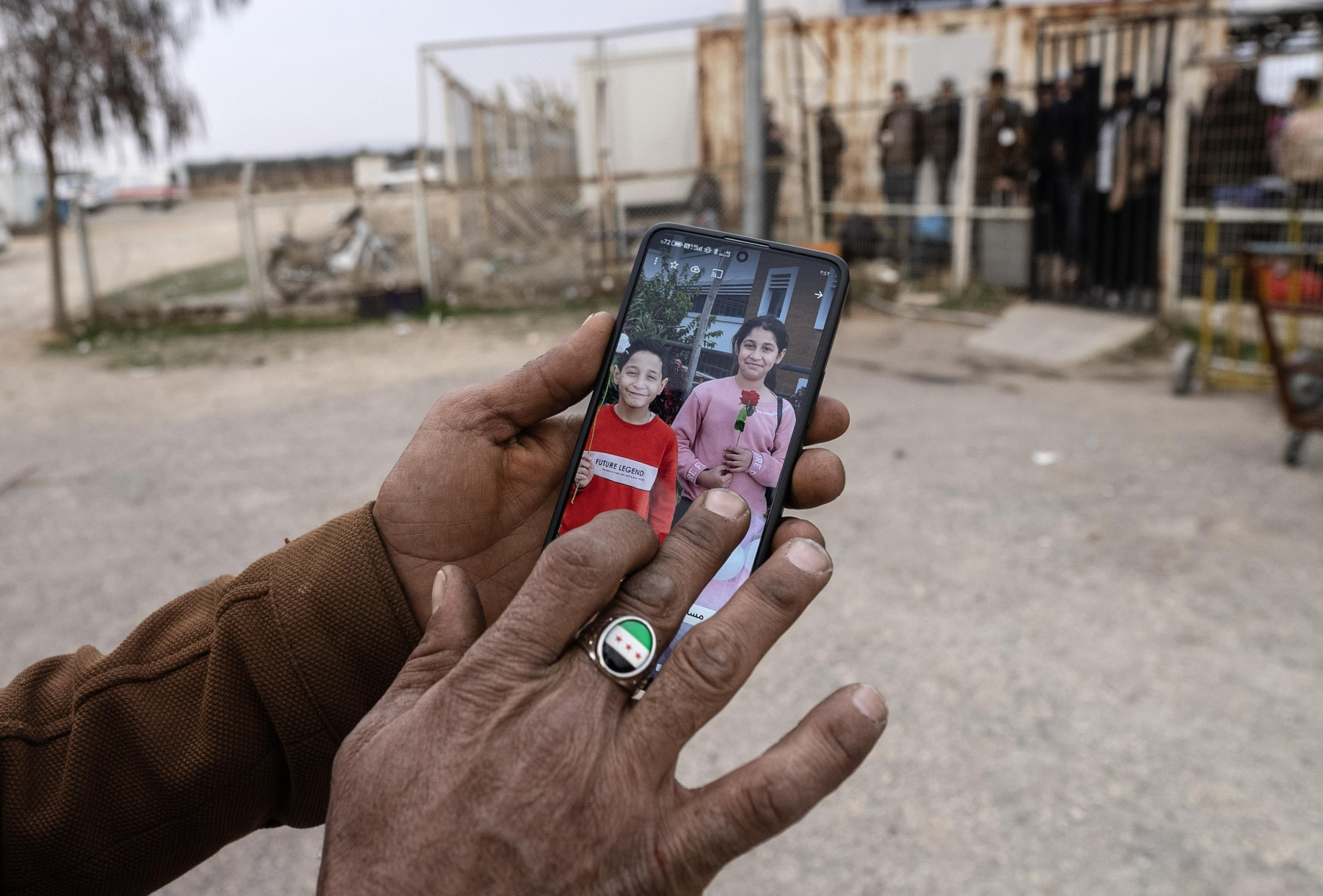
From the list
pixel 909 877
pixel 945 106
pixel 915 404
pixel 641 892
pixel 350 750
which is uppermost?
pixel 945 106

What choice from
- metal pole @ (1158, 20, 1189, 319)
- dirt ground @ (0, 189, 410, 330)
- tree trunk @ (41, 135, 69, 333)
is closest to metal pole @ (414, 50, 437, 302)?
dirt ground @ (0, 189, 410, 330)

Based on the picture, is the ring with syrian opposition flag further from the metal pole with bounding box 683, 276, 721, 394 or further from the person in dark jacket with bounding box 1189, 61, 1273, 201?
the person in dark jacket with bounding box 1189, 61, 1273, 201

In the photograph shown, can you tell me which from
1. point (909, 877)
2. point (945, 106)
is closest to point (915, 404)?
point (909, 877)

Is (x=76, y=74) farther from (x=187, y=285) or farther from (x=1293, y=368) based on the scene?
(x=1293, y=368)

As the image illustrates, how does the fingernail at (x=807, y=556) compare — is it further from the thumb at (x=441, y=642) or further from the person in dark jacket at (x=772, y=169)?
the person in dark jacket at (x=772, y=169)

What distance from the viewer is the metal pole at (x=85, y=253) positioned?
453 inches

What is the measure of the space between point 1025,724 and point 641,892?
8.17 feet

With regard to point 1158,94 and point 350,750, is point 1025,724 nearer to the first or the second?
point 350,750

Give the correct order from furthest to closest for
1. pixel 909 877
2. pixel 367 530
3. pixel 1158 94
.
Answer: pixel 1158 94, pixel 909 877, pixel 367 530

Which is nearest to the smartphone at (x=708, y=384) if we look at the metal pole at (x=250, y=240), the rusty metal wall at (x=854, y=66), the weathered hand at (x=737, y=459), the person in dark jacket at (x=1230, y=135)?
the weathered hand at (x=737, y=459)

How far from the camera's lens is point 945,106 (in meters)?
11.3

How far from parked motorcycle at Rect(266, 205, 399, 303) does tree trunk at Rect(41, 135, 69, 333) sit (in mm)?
2233

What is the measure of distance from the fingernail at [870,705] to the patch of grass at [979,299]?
998 cm

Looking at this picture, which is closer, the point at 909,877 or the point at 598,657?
the point at 598,657
